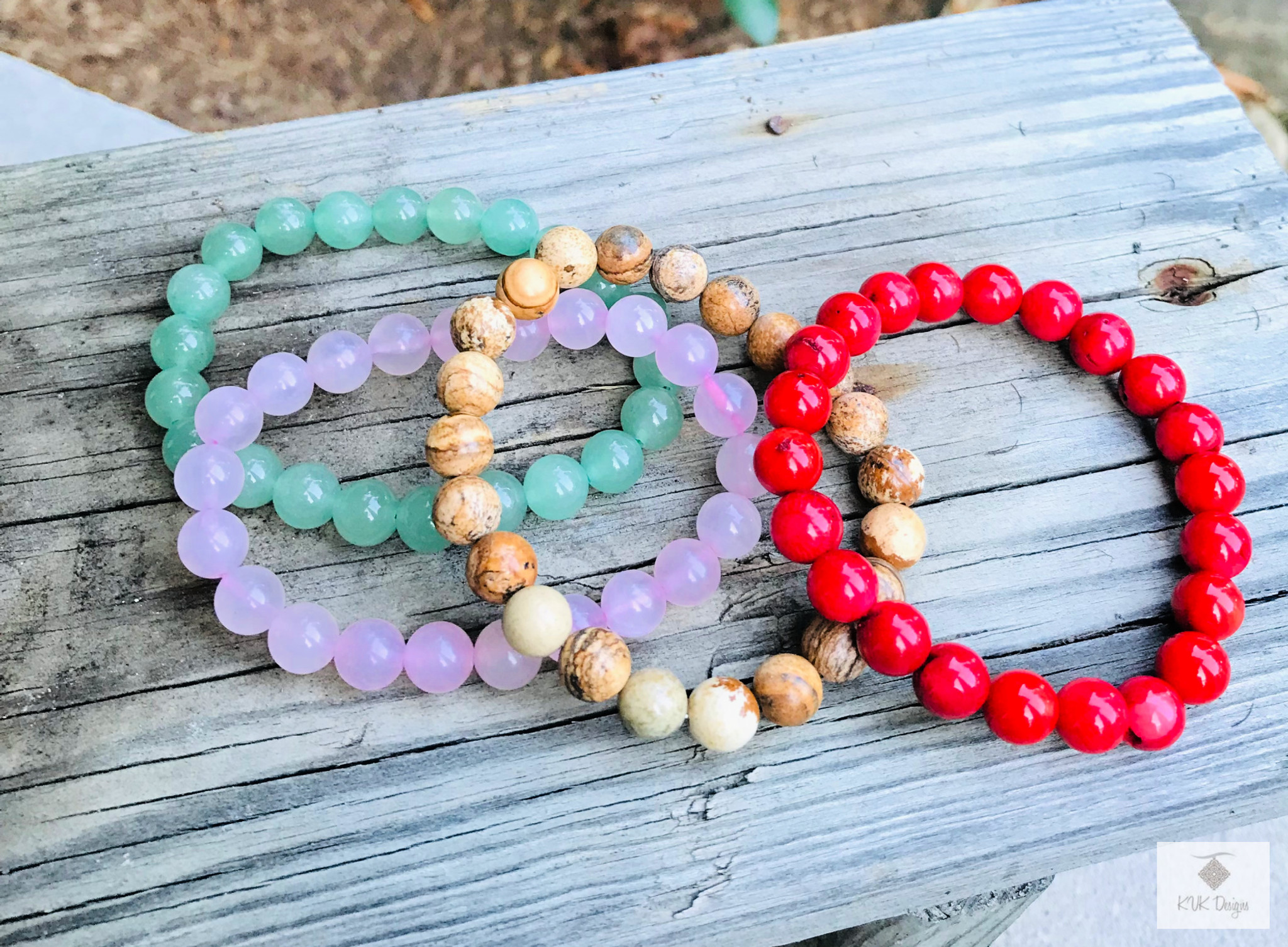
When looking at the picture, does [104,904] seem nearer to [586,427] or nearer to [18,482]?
[18,482]

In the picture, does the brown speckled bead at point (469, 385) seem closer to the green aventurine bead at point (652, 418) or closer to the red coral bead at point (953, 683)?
the green aventurine bead at point (652, 418)

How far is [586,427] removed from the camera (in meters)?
1.41

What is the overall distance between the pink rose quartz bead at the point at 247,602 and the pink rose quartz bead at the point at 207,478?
0.33 feet

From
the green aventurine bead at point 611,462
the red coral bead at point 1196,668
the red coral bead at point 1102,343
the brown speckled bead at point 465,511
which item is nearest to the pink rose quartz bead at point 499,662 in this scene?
the brown speckled bead at point 465,511

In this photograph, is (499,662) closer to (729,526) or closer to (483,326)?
(729,526)

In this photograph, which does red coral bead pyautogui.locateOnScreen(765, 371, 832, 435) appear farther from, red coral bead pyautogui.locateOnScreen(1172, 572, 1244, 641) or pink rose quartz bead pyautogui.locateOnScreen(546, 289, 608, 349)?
red coral bead pyautogui.locateOnScreen(1172, 572, 1244, 641)

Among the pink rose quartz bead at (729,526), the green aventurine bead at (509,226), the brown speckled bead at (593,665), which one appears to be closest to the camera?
the brown speckled bead at (593,665)

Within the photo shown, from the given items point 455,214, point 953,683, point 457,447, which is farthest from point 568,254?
point 953,683

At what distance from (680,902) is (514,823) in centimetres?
22

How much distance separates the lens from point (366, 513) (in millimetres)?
1269

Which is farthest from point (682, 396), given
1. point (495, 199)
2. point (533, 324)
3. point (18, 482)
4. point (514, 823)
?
point (18, 482)

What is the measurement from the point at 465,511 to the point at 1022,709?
704 millimetres

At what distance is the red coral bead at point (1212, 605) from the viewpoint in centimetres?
125

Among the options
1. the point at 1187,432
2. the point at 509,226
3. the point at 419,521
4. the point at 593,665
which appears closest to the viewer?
the point at 593,665
